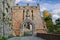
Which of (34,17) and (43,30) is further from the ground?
(34,17)

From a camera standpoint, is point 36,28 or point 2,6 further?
point 36,28

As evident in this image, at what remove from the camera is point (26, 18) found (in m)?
39.1

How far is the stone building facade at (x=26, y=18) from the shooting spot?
38.7m

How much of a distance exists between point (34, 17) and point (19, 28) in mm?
3956

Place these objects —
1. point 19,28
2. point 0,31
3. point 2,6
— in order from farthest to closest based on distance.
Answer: point 19,28 → point 2,6 → point 0,31

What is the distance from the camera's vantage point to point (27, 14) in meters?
39.5

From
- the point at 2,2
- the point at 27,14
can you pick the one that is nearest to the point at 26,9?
the point at 27,14

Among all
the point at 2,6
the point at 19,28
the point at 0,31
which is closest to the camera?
the point at 0,31

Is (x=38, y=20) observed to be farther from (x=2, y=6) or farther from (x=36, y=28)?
(x=2, y=6)

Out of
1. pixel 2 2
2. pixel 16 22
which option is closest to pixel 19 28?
pixel 16 22

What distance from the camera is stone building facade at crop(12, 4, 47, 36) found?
127 feet

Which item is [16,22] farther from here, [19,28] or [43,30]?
[43,30]

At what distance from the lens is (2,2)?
76.4ft

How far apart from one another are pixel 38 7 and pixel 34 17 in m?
2.25
